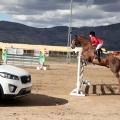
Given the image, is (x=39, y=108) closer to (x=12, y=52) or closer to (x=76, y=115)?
(x=76, y=115)

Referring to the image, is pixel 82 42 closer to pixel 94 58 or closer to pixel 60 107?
pixel 94 58

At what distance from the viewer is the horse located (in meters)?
14.6

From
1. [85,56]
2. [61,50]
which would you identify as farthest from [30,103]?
[61,50]

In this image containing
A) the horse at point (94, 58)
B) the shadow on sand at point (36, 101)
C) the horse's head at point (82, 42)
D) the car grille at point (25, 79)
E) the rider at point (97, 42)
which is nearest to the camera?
the car grille at point (25, 79)

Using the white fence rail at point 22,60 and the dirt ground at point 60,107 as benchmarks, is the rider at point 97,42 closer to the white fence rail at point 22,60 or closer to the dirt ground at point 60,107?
the dirt ground at point 60,107

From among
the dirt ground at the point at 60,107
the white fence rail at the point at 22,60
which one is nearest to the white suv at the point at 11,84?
the dirt ground at the point at 60,107

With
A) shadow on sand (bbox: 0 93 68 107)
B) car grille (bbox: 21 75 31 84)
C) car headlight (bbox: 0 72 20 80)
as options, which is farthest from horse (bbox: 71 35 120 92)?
car headlight (bbox: 0 72 20 80)

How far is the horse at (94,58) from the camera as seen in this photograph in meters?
14.6

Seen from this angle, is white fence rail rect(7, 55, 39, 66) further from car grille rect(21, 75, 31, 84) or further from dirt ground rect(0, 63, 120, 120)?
car grille rect(21, 75, 31, 84)

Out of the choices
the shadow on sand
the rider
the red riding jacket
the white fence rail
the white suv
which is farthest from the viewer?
the white fence rail

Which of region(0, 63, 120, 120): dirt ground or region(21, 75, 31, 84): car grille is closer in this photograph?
region(0, 63, 120, 120): dirt ground

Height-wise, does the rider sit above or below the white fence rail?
above

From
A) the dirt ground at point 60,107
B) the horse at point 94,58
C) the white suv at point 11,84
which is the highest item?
Answer: the horse at point 94,58

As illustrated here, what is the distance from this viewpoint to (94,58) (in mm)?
15031
